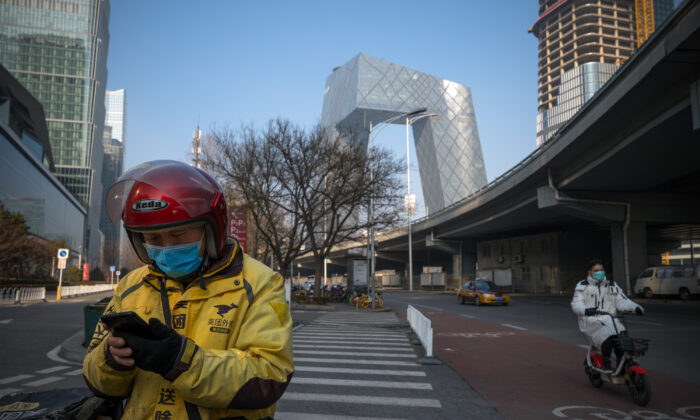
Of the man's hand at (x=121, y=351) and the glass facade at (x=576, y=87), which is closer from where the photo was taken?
the man's hand at (x=121, y=351)

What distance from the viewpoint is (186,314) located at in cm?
200

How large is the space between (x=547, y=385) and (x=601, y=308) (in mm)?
1485

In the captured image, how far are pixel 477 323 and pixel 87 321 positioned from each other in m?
13.0

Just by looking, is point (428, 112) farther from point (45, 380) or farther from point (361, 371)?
point (45, 380)

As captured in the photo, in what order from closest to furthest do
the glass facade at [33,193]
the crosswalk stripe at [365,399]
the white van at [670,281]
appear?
1. the crosswalk stripe at [365,399]
2. the white van at [670,281]
3. the glass facade at [33,193]

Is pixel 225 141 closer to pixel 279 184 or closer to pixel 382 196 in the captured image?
pixel 279 184

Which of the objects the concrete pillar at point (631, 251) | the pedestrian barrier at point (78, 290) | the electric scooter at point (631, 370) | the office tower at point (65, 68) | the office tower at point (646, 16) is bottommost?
the pedestrian barrier at point (78, 290)

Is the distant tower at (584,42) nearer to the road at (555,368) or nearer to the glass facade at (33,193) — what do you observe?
the glass facade at (33,193)

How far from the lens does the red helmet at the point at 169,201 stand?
2051mm

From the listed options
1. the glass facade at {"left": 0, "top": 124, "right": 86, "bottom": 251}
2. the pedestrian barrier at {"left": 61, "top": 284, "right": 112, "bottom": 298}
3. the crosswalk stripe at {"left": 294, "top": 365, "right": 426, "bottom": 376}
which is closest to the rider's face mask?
the crosswalk stripe at {"left": 294, "top": 365, "right": 426, "bottom": 376}

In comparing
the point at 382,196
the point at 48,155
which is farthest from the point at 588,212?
the point at 48,155

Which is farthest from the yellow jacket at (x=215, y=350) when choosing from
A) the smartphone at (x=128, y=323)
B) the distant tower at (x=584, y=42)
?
the distant tower at (x=584, y=42)

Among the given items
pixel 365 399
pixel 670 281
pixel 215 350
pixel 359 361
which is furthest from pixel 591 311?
pixel 670 281

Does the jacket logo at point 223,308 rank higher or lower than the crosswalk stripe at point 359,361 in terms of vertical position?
higher
